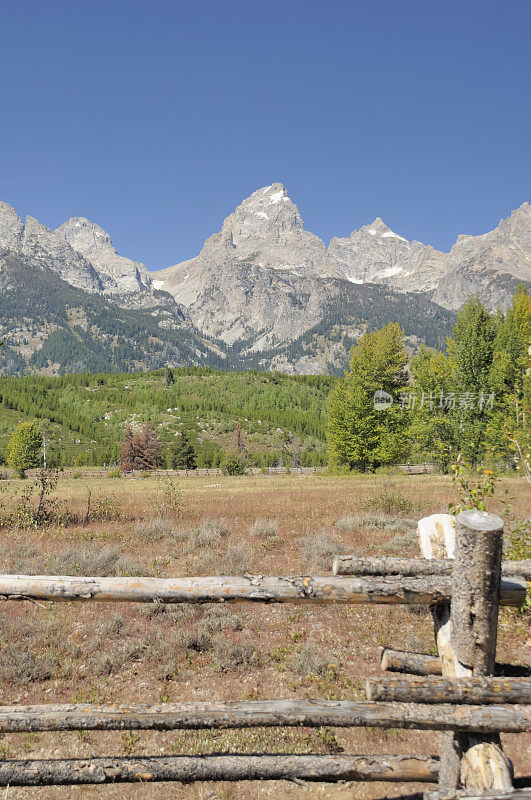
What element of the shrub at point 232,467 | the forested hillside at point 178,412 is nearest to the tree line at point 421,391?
the shrub at point 232,467

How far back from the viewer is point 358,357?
3334cm

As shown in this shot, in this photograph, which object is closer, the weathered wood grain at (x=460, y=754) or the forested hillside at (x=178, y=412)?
the weathered wood grain at (x=460, y=754)

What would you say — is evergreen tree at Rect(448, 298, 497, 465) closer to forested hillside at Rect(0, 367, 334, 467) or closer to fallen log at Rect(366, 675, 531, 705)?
fallen log at Rect(366, 675, 531, 705)

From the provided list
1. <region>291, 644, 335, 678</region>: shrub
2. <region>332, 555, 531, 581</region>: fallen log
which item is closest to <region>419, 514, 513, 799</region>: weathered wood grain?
<region>332, 555, 531, 581</region>: fallen log

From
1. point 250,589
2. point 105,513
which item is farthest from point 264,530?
point 250,589

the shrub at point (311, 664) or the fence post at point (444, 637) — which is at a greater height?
the fence post at point (444, 637)

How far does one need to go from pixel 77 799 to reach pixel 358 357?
102ft

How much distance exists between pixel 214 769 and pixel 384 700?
1.95m

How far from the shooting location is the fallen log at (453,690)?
3512mm

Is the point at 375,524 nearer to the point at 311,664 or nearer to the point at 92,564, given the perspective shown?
the point at 311,664

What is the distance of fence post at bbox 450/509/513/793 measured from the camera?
345cm

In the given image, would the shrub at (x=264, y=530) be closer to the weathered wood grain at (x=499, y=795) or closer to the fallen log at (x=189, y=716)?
the fallen log at (x=189, y=716)

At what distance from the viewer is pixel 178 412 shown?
140000 millimetres

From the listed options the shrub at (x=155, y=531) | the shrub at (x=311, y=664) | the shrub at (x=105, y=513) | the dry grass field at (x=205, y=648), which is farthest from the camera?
the shrub at (x=105, y=513)
